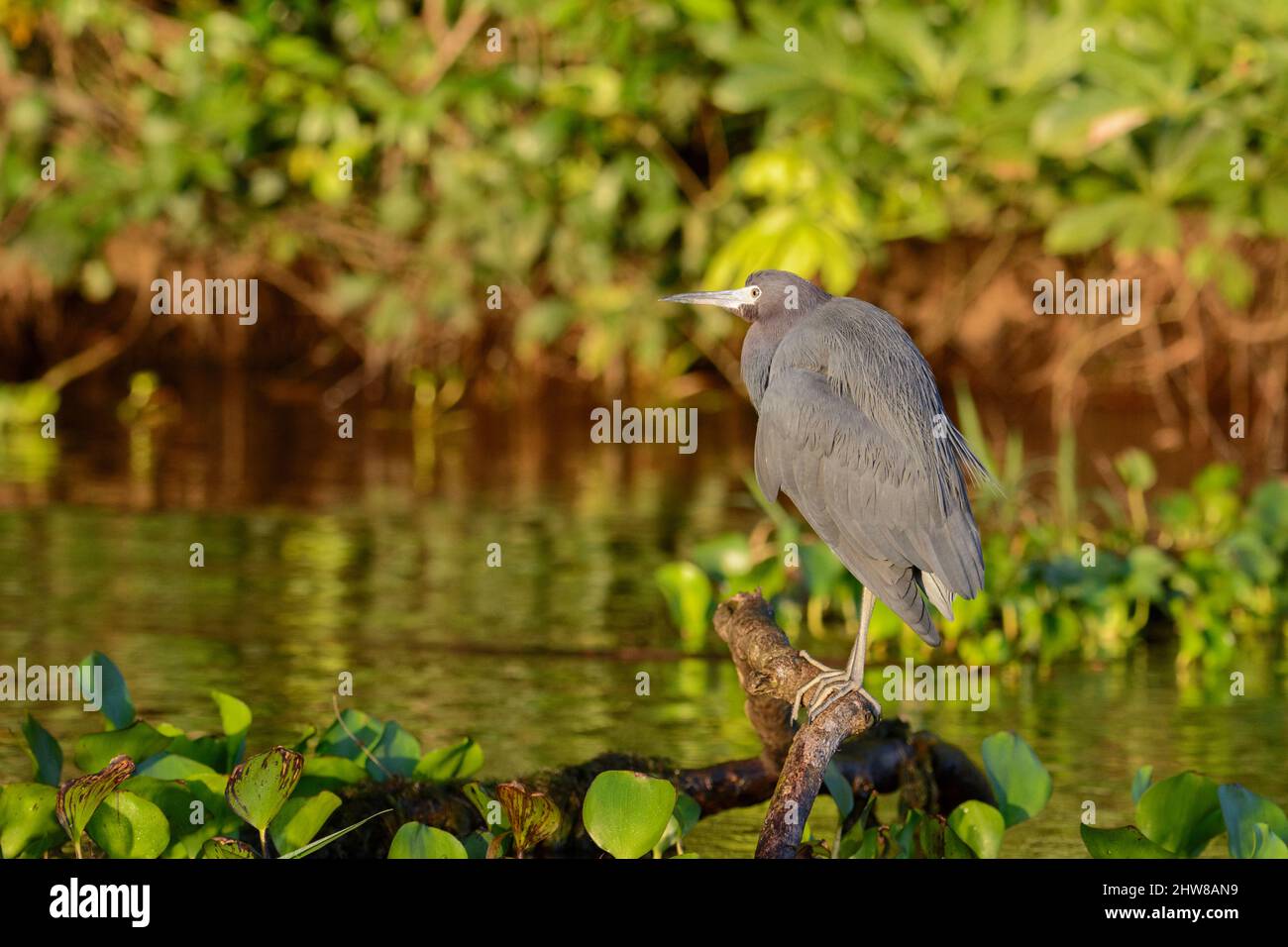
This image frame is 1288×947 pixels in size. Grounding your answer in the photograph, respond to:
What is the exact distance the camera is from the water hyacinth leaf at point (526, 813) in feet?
13.1

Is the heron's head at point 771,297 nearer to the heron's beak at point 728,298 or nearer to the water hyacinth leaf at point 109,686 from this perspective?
the heron's beak at point 728,298

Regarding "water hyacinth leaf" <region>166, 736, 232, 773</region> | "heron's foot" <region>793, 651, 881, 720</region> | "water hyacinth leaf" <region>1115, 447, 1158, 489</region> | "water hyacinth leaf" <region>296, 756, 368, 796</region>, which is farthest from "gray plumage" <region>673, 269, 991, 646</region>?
"water hyacinth leaf" <region>1115, 447, 1158, 489</region>

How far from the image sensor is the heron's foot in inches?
155

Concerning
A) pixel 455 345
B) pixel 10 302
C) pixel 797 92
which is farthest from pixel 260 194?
pixel 797 92

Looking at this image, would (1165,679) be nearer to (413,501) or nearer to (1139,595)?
(1139,595)

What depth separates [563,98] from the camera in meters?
11.6

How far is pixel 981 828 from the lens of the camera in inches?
169

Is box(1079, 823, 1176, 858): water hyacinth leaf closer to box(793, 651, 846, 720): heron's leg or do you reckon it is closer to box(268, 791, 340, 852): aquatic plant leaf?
box(793, 651, 846, 720): heron's leg

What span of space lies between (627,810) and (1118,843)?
0.89 metres

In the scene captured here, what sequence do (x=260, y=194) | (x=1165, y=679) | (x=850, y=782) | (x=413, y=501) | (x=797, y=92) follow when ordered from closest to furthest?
1. (x=850, y=782)
2. (x=1165, y=679)
3. (x=797, y=92)
4. (x=413, y=501)
5. (x=260, y=194)

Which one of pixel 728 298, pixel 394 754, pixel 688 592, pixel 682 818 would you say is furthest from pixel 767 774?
pixel 688 592

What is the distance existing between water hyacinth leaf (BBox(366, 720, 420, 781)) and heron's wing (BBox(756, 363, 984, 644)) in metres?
1.36

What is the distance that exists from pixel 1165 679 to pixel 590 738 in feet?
6.81

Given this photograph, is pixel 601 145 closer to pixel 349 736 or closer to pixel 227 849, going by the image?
pixel 349 736
